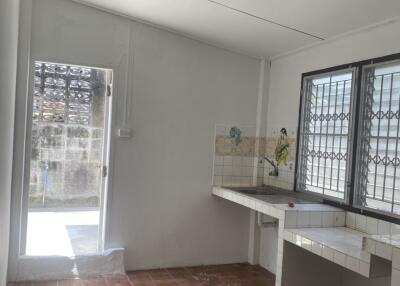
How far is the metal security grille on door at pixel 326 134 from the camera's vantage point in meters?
3.25

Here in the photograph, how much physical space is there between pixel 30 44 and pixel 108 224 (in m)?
1.77

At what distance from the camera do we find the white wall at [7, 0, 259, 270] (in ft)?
12.2

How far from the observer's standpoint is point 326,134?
3457mm

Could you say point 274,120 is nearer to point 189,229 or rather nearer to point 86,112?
point 189,229

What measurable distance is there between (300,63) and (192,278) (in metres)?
2.28

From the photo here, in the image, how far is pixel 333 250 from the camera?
249 cm

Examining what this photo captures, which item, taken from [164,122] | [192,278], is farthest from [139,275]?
[164,122]

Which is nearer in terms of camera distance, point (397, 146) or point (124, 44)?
point (397, 146)

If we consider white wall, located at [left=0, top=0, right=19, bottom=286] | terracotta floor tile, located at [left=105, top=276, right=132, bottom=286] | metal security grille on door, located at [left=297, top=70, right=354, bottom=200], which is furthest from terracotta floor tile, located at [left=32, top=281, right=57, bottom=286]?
metal security grille on door, located at [left=297, top=70, right=354, bottom=200]

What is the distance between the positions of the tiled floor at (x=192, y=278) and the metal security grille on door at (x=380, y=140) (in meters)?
1.41

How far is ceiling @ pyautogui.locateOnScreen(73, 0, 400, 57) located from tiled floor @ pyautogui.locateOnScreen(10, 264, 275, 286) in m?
2.24

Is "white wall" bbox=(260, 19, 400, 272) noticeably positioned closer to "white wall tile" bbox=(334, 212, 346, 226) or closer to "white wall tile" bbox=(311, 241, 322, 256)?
"white wall tile" bbox=(334, 212, 346, 226)

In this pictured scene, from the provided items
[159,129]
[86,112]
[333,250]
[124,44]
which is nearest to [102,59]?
[124,44]

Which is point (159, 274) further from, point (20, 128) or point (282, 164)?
point (20, 128)
